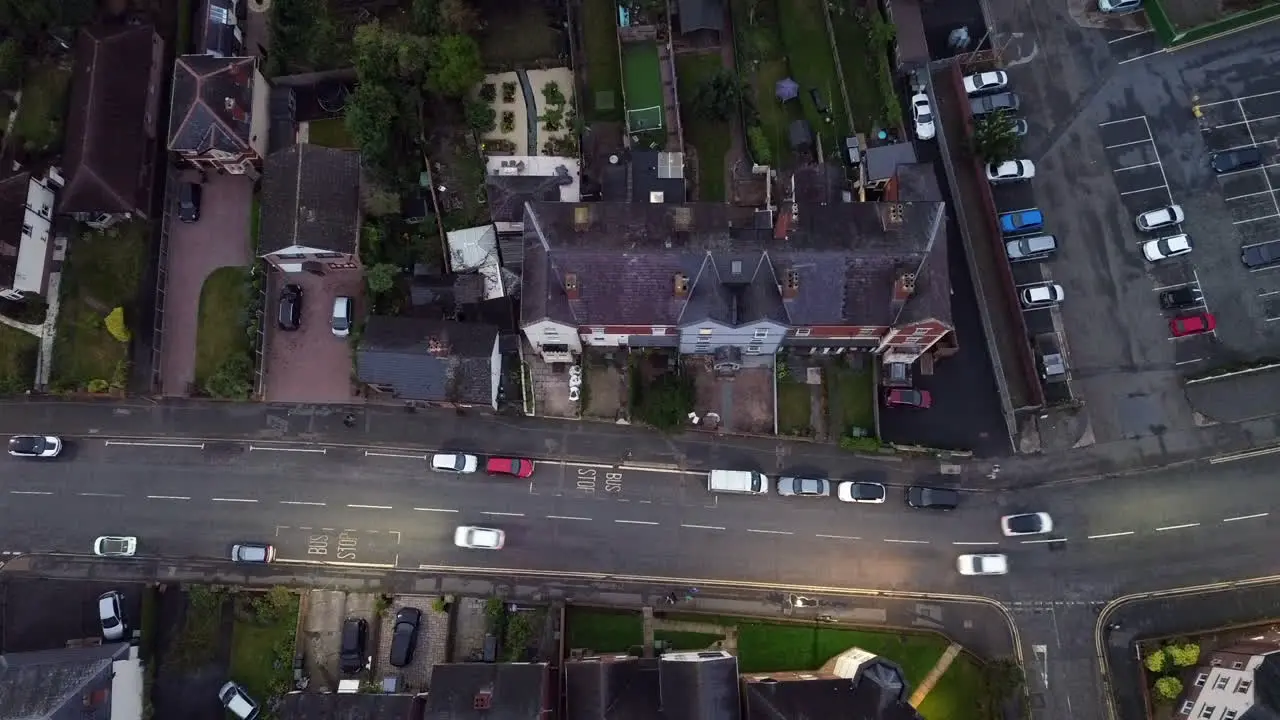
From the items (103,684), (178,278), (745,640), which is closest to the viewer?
(103,684)

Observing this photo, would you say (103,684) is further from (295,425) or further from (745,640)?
(745,640)

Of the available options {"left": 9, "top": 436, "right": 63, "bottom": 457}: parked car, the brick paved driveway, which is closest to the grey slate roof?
{"left": 9, "top": 436, "right": 63, "bottom": 457}: parked car

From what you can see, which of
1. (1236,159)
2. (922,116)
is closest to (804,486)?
(922,116)

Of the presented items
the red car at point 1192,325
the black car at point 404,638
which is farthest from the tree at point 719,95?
the black car at point 404,638

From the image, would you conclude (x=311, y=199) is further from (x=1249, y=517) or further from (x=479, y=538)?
(x=1249, y=517)

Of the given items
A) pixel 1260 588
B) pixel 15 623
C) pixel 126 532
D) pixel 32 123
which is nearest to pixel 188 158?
pixel 32 123

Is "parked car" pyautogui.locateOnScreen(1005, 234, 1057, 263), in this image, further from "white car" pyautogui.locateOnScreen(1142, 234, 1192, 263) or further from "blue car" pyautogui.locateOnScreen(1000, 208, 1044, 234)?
"white car" pyautogui.locateOnScreen(1142, 234, 1192, 263)
